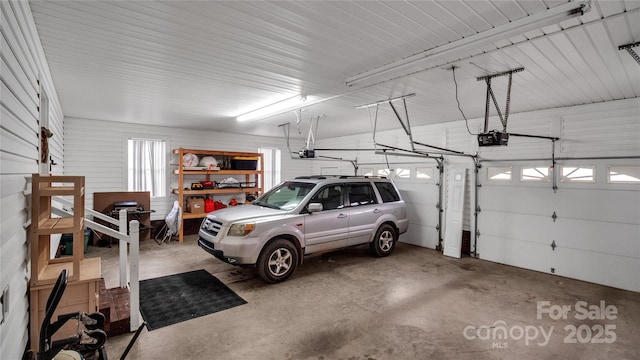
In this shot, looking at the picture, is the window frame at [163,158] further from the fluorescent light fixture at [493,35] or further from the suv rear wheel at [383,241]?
the fluorescent light fixture at [493,35]

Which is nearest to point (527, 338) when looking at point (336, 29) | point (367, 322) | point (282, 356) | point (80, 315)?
point (367, 322)

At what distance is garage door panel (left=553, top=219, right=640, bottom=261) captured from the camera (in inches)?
182

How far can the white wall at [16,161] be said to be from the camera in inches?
65.4

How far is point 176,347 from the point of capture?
294 centimetres

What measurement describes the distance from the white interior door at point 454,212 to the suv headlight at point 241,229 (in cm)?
433

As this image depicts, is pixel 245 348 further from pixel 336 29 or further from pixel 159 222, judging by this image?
pixel 159 222

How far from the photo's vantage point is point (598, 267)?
4895mm

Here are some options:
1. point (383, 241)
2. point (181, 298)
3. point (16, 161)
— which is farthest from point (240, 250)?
point (383, 241)

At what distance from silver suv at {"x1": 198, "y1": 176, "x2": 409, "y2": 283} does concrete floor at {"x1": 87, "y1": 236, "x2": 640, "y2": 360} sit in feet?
1.44

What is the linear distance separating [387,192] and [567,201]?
3075 mm

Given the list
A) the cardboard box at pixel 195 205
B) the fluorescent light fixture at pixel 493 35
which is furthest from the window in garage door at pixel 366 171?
the fluorescent light fixture at pixel 493 35

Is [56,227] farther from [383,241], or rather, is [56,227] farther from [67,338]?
[383,241]

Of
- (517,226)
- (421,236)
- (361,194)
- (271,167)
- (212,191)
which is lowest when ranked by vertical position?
(421,236)

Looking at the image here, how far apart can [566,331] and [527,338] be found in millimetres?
594
